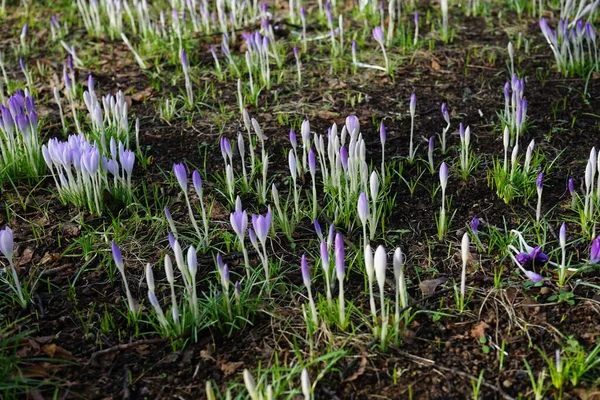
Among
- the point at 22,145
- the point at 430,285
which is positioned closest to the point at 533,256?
the point at 430,285

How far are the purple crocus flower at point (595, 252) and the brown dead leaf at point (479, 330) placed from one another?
0.60 m

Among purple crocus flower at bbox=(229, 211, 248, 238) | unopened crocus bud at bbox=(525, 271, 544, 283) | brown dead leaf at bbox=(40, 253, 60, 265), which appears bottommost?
unopened crocus bud at bbox=(525, 271, 544, 283)

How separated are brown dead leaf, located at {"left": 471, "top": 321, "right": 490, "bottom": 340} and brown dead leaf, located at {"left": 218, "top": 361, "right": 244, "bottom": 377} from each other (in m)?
0.92

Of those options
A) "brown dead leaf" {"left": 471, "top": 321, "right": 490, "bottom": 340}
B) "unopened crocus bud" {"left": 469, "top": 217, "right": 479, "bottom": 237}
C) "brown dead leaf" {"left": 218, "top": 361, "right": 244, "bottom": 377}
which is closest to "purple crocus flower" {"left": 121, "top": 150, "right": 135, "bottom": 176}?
"brown dead leaf" {"left": 218, "top": 361, "right": 244, "bottom": 377}

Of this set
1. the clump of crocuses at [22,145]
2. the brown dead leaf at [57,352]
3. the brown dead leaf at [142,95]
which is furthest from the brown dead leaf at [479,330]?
the brown dead leaf at [142,95]

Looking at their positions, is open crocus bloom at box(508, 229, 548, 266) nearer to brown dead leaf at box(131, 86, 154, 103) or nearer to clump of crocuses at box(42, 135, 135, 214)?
clump of crocuses at box(42, 135, 135, 214)

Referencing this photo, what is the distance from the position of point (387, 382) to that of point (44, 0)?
5817mm

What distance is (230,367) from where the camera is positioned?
8.45ft

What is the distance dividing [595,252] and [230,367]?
5.27 ft

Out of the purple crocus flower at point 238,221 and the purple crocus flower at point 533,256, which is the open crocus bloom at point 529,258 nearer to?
the purple crocus flower at point 533,256

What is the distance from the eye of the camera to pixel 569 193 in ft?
11.6

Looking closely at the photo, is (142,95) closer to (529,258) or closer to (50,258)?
(50,258)

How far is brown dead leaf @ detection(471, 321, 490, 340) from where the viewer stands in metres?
2.67

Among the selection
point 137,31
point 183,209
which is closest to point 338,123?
point 183,209
